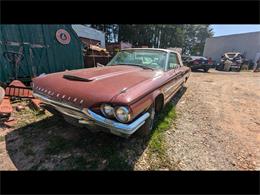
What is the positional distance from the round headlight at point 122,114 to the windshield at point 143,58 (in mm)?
1739

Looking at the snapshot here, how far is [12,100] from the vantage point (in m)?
4.19

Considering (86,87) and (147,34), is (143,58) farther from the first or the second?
(147,34)

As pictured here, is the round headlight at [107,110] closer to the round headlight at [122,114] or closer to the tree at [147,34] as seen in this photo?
A: the round headlight at [122,114]

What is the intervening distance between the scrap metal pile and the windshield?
202 centimetres

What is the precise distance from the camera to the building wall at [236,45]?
19.9 meters

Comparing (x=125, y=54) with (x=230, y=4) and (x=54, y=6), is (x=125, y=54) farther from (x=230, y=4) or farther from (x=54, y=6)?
(x=230, y=4)

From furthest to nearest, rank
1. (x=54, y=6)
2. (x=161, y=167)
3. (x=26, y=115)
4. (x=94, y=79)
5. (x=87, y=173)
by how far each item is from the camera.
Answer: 1. (x=26, y=115)
2. (x=54, y=6)
3. (x=94, y=79)
4. (x=161, y=167)
5. (x=87, y=173)

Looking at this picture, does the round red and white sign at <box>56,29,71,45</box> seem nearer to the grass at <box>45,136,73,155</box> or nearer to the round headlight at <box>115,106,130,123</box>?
the grass at <box>45,136,73,155</box>

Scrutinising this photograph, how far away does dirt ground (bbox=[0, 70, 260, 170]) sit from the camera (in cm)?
225

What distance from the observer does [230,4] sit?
251 centimetres

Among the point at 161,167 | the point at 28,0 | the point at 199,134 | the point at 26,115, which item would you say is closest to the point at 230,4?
the point at 199,134

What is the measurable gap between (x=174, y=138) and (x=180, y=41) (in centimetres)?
3917

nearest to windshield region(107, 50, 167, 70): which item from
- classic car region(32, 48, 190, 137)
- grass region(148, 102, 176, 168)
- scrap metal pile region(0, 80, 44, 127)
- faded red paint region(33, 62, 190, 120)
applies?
classic car region(32, 48, 190, 137)

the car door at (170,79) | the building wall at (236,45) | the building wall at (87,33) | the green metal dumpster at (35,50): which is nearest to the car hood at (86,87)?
the car door at (170,79)
